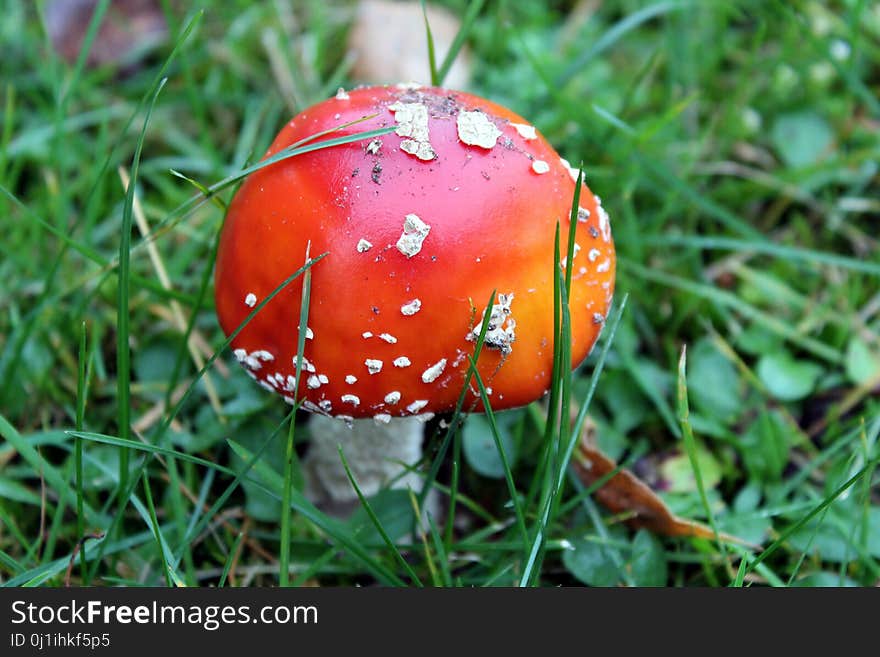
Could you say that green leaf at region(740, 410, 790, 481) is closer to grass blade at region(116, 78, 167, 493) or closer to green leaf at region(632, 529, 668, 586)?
green leaf at region(632, 529, 668, 586)

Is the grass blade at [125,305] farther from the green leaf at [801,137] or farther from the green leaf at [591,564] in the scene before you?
the green leaf at [801,137]

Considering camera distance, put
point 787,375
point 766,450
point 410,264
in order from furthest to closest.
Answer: point 787,375 → point 766,450 → point 410,264

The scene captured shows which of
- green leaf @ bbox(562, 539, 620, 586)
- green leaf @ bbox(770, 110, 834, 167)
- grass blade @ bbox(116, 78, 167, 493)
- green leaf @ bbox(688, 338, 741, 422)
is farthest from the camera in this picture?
green leaf @ bbox(770, 110, 834, 167)

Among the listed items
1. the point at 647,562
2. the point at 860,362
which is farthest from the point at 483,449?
the point at 860,362

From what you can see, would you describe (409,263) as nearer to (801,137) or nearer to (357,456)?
(357,456)

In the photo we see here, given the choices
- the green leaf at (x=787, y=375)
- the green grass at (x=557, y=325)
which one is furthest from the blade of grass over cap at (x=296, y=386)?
the green leaf at (x=787, y=375)

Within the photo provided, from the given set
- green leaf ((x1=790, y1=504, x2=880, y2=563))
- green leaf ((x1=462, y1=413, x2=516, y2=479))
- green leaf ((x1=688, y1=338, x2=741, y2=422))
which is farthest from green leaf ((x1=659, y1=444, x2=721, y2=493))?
green leaf ((x1=462, y1=413, x2=516, y2=479))
